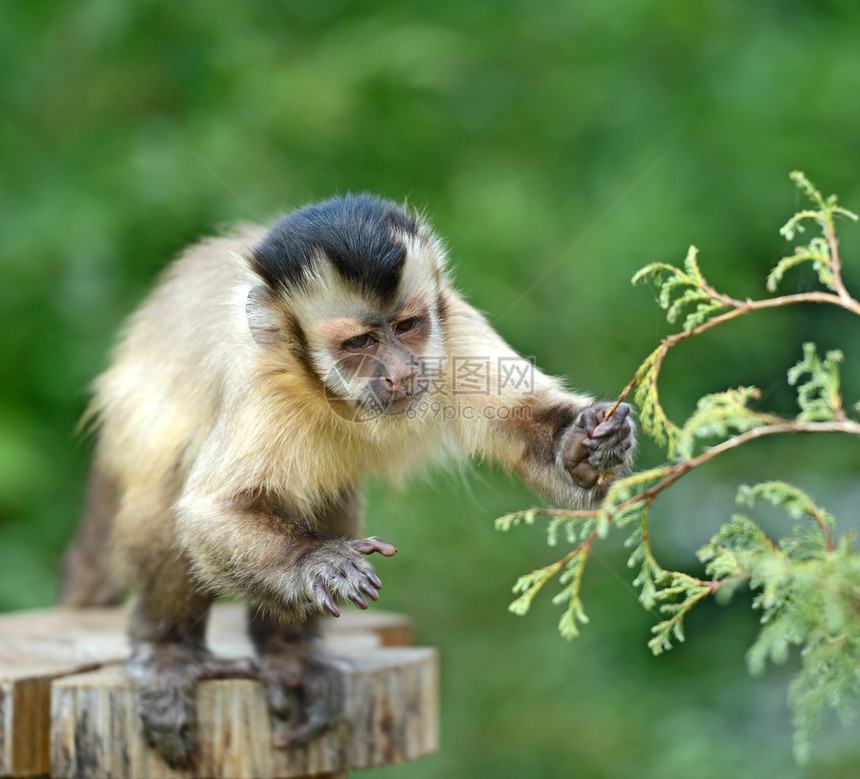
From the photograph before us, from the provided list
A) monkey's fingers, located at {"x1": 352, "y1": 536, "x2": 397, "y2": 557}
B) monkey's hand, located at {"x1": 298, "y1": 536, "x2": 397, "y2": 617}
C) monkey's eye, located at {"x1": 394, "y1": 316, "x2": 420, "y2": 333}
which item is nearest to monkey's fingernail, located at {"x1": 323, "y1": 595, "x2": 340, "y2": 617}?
monkey's hand, located at {"x1": 298, "y1": 536, "x2": 397, "y2": 617}

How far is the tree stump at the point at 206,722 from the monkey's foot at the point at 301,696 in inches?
1.4

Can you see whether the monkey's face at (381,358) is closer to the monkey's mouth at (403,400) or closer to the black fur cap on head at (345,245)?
the monkey's mouth at (403,400)

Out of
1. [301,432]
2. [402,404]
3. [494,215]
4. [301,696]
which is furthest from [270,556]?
[494,215]

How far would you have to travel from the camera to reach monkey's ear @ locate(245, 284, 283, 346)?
11.8 feet

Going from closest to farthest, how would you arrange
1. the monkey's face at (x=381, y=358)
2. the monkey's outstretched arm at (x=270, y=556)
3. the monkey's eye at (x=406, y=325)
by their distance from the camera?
1. the monkey's outstretched arm at (x=270, y=556)
2. the monkey's face at (x=381, y=358)
3. the monkey's eye at (x=406, y=325)

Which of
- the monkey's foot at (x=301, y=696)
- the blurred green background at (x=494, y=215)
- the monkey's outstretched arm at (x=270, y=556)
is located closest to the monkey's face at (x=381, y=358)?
the monkey's outstretched arm at (x=270, y=556)

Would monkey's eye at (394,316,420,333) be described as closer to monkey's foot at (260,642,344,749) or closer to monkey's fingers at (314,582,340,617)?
monkey's fingers at (314,582,340,617)

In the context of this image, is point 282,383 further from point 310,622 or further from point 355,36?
point 355,36

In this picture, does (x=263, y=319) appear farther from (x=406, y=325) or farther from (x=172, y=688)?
(x=172, y=688)

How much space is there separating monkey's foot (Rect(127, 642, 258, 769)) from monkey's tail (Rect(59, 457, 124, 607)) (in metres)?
1.02

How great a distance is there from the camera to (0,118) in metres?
6.55

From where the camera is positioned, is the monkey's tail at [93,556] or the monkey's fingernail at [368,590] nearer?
the monkey's fingernail at [368,590]

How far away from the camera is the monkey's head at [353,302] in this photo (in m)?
3.37

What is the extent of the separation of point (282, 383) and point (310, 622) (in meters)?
1.01
